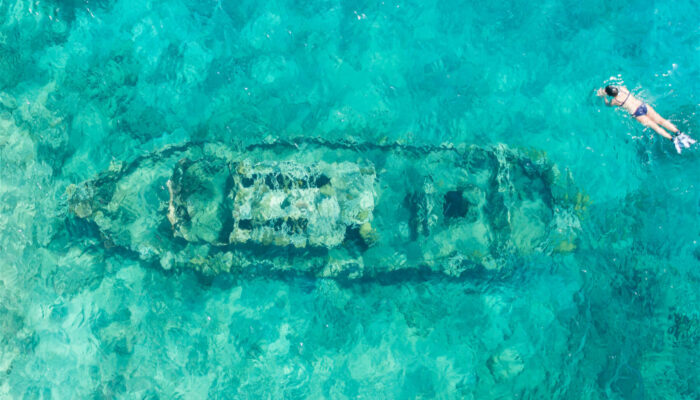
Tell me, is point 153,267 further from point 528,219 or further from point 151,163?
point 528,219

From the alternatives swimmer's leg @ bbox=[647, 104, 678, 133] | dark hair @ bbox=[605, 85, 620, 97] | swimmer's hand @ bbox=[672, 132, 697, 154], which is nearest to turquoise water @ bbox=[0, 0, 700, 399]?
swimmer's hand @ bbox=[672, 132, 697, 154]

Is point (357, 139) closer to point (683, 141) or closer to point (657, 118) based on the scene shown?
point (657, 118)

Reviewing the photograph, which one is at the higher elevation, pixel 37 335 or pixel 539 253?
pixel 539 253

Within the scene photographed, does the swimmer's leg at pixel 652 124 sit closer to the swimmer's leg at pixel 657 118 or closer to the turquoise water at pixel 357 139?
the swimmer's leg at pixel 657 118

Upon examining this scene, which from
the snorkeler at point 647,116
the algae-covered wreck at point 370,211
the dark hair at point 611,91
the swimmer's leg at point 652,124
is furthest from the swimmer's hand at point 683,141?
the algae-covered wreck at point 370,211

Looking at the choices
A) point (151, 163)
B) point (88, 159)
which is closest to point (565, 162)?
point (151, 163)

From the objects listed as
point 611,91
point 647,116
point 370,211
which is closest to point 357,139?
point 370,211
